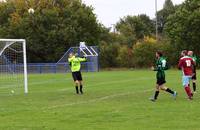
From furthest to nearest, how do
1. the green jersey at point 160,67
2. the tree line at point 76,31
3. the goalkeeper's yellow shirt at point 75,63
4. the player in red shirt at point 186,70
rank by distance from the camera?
1. the tree line at point 76,31
2. the goalkeeper's yellow shirt at point 75,63
3. the player in red shirt at point 186,70
4. the green jersey at point 160,67

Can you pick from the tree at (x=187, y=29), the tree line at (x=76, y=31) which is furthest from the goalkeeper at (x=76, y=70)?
the tree line at (x=76, y=31)

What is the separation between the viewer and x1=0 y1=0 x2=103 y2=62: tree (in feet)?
244

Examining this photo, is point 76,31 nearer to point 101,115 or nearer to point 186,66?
point 186,66

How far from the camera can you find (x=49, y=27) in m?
75.2

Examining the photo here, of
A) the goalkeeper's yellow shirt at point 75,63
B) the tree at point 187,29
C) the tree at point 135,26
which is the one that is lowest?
the goalkeeper's yellow shirt at point 75,63

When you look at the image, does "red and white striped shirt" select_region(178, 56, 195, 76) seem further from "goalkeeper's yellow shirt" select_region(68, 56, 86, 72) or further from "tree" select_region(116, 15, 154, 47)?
"tree" select_region(116, 15, 154, 47)

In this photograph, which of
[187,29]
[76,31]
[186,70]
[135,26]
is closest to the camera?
[186,70]

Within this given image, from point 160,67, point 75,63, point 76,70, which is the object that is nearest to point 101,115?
point 160,67

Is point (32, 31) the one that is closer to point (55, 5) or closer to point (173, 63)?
point (55, 5)

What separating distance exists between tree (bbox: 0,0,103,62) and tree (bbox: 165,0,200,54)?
42.4 feet

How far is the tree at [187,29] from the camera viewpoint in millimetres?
68125

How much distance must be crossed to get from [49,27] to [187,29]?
1877 centimetres

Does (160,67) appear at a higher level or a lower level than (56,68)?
higher

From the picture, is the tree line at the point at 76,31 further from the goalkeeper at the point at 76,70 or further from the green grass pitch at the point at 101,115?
the green grass pitch at the point at 101,115
